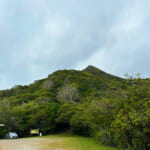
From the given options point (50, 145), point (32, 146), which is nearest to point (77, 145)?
point (50, 145)

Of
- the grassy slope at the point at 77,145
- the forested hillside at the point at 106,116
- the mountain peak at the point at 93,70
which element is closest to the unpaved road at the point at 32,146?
the grassy slope at the point at 77,145

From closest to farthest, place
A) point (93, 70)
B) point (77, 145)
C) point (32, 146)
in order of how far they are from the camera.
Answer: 1. point (32, 146)
2. point (77, 145)
3. point (93, 70)

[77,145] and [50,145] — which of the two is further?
[77,145]

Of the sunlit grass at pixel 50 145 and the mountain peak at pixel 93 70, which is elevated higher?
the mountain peak at pixel 93 70

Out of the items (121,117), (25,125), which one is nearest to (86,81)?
Result: (25,125)

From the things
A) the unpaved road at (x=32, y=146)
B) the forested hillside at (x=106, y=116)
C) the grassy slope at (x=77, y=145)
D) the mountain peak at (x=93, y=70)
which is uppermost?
the mountain peak at (x=93, y=70)

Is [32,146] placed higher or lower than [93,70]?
lower

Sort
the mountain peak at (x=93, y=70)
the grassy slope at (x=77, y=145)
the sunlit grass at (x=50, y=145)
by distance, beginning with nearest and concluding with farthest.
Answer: the sunlit grass at (x=50, y=145), the grassy slope at (x=77, y=145), the mountain peak at (x=93, y=70)

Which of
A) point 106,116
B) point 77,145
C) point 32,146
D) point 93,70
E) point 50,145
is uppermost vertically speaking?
point 93,70

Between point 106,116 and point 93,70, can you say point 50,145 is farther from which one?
point 93,70

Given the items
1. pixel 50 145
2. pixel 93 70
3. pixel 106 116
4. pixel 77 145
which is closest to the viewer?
pixel 50 145

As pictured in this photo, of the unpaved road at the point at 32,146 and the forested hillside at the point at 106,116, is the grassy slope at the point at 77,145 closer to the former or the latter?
the unpaved road at the point at 32,146

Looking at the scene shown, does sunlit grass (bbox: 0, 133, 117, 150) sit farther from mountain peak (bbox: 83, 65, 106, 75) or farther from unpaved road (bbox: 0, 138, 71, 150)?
mountain peak (bbox: 83, 65, 106, 75)

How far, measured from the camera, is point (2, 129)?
75.3 ft
